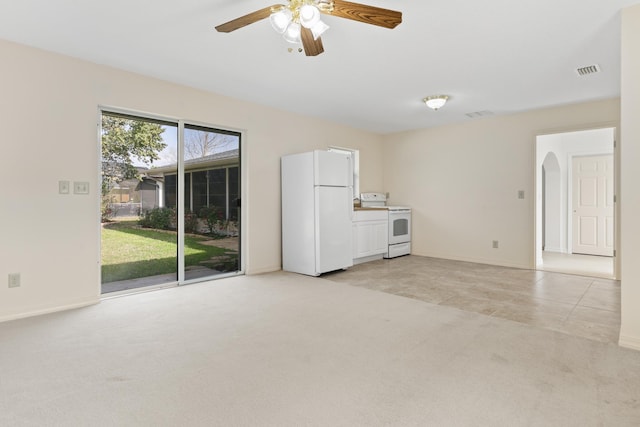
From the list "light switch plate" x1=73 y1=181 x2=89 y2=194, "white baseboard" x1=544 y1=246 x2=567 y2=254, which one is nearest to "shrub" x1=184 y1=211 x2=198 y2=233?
"light switch plate" x1=73 y1=181 x2=89 y2=194

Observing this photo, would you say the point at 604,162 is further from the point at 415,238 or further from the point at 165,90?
the point at 165,90

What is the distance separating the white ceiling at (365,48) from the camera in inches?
94.0

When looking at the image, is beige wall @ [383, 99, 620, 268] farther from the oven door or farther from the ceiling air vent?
the ceiling air vent

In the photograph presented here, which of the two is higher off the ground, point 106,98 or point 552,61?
point 552,61

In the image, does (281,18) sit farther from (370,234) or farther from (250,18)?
(370,234)

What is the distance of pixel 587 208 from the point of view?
615 centimetres

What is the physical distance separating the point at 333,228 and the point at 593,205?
194 inches

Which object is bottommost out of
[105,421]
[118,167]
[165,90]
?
[105,421]

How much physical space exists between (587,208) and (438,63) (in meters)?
4.86

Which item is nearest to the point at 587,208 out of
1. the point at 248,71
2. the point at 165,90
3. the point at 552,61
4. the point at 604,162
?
the point at 604,162

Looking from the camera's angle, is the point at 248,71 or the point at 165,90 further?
the point at 165,90

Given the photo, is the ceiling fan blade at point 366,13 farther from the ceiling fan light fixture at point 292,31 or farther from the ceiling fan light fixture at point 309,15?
the ceiling fan light fixture at point 292,31

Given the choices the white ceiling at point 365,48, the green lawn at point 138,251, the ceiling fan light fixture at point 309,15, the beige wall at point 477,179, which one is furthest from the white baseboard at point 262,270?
Result: the ceiling fan light fixture at point 309,15

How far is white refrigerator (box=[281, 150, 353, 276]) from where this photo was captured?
4.48 metres
